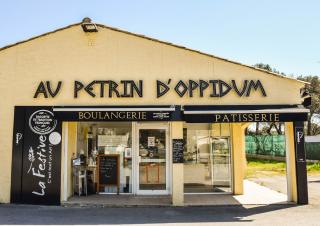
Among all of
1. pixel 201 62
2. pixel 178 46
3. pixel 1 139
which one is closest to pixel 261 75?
pixel 201 62

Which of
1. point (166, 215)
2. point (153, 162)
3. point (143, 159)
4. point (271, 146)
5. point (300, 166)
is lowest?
point (166, 215)

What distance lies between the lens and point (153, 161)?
531 inches

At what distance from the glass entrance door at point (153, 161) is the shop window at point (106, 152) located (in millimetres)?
429

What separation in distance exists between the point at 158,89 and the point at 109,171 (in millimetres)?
3605

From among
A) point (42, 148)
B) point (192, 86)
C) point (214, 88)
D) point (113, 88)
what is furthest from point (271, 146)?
point (42, 148)

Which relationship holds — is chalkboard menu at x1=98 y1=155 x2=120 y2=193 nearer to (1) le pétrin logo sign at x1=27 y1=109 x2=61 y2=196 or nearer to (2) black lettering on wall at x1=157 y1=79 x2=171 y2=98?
(1) le pétrin logo sign at x1=27 y1=109 x2=61 y2=196

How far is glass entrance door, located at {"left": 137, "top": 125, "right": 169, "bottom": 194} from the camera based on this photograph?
44.1 ft

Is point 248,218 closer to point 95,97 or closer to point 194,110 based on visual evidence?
point 194,110

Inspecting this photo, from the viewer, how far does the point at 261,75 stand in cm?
1205

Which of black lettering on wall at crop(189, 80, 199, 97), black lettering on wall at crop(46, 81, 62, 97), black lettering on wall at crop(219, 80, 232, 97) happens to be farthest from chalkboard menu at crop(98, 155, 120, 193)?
black lettering on wall at crop(219, 80, 232, 97)

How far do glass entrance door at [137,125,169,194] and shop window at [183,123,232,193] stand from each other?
3.41 ft

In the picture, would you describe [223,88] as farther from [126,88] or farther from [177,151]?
[126,88]

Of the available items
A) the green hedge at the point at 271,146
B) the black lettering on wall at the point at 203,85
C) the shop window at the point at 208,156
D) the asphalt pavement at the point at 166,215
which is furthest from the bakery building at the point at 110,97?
the green hedge at the point at 271,146

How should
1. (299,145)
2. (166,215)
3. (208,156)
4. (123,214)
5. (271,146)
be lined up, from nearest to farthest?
(166,215) → (123,214) → (299,145) → (208,156) → (271,146)
